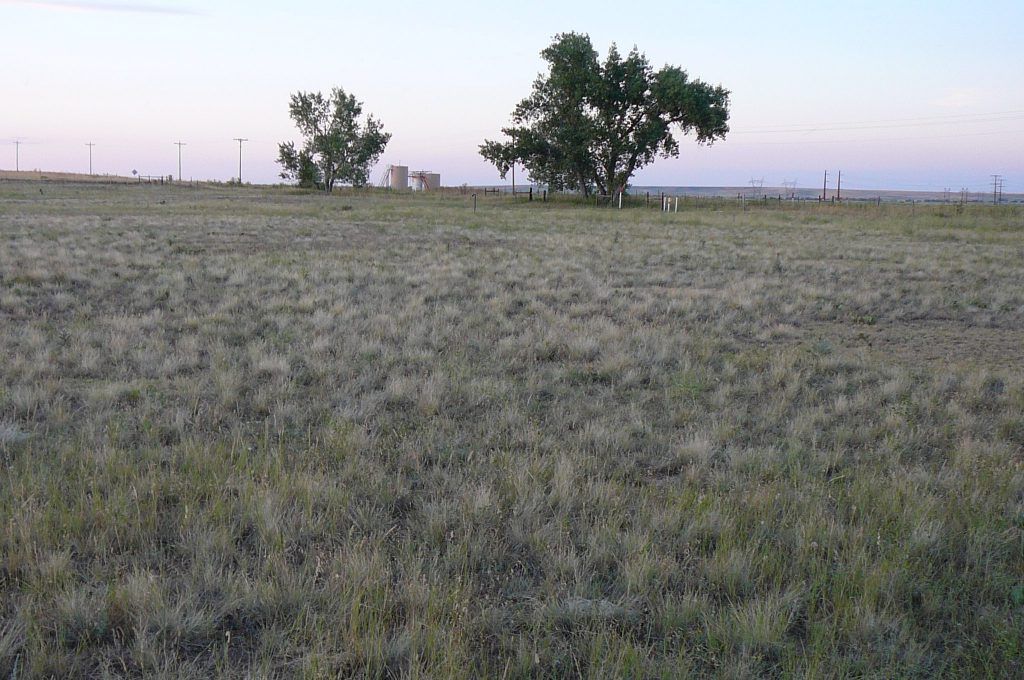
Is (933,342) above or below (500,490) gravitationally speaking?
above

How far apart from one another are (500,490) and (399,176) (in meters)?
108

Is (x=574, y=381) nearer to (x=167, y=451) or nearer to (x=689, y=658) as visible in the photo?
(x=167, y=451)

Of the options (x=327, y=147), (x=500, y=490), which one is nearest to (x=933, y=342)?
(x=500, y=490)

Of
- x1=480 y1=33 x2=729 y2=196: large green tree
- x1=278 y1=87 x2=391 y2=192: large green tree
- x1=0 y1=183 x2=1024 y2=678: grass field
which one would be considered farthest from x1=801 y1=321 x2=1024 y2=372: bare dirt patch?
x1=278 y1=87 x2=391 y2=192: large green tree

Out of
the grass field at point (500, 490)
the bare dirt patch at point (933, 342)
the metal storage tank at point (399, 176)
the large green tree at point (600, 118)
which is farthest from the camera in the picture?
the metal storage tank at point (399, 176)

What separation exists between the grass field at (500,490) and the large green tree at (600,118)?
4947 cm

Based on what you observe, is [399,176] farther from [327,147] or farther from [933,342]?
[933,342]

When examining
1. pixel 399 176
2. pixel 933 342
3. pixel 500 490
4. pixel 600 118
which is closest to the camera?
pixel 500 490

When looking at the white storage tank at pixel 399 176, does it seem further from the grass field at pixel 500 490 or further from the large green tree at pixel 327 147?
the grass field at pixel 500 490

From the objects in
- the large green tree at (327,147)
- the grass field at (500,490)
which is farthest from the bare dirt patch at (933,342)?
the large green tree at (327,147)

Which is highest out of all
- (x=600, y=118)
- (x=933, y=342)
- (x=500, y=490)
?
(x=600, y=118)

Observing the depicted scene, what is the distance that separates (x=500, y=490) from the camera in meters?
4.88

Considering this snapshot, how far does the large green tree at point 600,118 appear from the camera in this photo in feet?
194

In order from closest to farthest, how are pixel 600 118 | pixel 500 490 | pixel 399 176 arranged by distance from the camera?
pixel 500 490 < pixel 600 118 < pixel 399 176
